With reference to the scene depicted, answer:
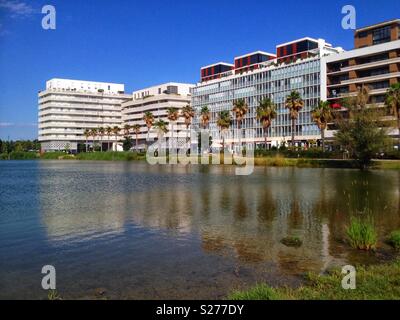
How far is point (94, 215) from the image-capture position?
89.1 feet

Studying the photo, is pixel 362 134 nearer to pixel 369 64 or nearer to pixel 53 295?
pixel 369 64

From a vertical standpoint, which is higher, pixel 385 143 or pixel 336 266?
pixel 385 143

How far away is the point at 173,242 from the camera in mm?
19297

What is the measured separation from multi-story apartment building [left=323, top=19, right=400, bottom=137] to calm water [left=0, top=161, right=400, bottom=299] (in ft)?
255

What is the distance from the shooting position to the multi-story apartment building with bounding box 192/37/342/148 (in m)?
126

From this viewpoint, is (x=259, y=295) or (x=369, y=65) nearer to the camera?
(x=259, y=295)

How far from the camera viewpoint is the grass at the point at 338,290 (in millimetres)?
10000

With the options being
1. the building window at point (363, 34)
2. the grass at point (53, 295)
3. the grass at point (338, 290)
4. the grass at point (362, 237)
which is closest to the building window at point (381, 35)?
the building window at point (363, 34)

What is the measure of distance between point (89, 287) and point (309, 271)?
7.40 metres

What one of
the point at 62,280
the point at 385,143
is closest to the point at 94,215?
the point at 62,280

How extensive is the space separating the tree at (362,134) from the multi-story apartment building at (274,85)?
54.5m

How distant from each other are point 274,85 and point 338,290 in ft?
438

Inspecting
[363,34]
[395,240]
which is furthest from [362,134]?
[363,34]
